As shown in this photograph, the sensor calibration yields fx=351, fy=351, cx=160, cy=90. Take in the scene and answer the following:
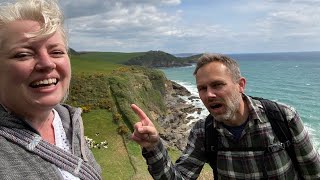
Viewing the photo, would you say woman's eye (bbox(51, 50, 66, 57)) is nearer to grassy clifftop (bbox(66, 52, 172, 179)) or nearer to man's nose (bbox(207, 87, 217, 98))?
man's nose (bbox(207, 87, 217, 98))

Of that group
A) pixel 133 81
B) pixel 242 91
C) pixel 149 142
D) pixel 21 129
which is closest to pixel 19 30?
pixel 21 129

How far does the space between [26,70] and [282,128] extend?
311 cm

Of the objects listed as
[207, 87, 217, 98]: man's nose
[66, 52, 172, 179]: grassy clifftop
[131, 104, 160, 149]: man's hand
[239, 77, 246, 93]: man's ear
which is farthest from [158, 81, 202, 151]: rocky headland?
[131, 104, 160, 149]: man's hand

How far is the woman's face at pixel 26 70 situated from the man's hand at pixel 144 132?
1.14 meters

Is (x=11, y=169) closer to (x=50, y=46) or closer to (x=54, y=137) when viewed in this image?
(x=54, y=137)

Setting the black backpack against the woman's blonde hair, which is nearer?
the woman's blonde hair

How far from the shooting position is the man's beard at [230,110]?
14.7 feet

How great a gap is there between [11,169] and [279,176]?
317 cm

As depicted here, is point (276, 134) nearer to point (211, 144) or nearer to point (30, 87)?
point (211, 144)

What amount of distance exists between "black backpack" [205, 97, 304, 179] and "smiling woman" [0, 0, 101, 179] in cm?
208

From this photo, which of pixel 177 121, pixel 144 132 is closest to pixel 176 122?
pixel 177 121

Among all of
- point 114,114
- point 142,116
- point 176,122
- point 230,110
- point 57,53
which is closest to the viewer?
point 57,53

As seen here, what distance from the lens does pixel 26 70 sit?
2664 mm

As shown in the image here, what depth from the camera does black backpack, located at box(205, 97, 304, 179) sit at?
14.3 ft
